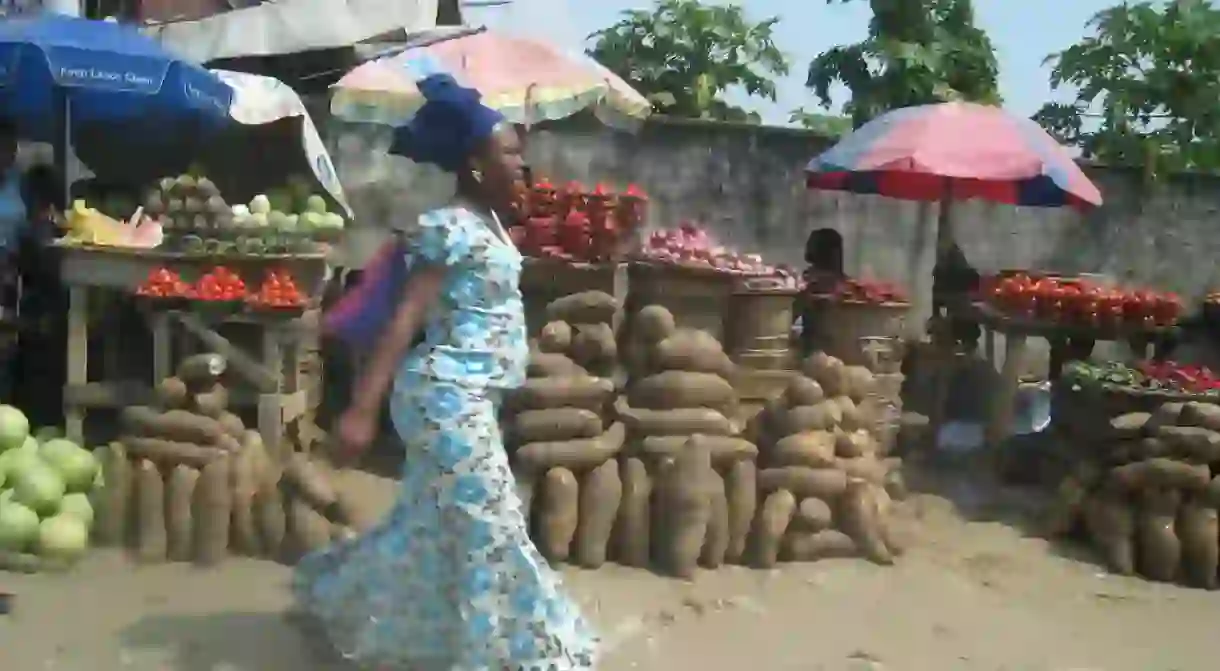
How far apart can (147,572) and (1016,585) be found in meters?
3.69

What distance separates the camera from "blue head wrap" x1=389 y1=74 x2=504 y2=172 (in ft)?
11.0

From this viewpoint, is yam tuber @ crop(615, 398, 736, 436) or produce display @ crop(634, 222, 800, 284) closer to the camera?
yam tuber @ crop(615, 398, 736, 436)

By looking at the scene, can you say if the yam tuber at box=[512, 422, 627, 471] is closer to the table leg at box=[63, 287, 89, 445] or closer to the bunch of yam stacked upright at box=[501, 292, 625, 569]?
the bunch of yam stacked upright at box=[501, 292, 625, 569]

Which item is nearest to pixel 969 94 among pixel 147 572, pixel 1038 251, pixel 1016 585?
pixel 1038 251

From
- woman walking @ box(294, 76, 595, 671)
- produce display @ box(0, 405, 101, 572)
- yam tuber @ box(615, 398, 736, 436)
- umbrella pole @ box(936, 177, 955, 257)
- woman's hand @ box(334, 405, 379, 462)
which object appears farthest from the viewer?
umbrella pole @ box(936, 177, 955, 257)

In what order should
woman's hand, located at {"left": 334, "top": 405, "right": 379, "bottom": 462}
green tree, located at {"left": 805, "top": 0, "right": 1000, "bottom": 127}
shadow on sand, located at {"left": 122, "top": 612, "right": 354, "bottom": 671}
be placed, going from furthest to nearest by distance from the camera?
1. green tree, located at {"left": 805, "top": 0, "right": 1000, "bottom": 127}
2. shadow on sand, located at {"left": 122, "top": 612, "right": 354, "bottom": 671}
3. woman's hand, located at {"left": 334, "top": 405, "right": 379, "bottom": 462}

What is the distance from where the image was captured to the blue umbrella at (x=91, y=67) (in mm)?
5480

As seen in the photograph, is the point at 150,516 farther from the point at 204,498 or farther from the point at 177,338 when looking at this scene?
the point at 177,338

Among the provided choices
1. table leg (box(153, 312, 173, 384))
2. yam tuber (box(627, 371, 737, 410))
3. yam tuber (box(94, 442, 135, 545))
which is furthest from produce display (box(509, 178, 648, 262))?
yam tuber (box(94, 442, 135, 545))

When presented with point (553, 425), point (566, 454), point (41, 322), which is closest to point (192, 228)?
point (41, 322)

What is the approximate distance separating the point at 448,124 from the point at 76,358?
3.28 m

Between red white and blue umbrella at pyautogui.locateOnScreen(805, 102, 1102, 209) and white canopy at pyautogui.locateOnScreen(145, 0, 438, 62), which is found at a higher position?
white canopy at pyautogui.locateOnScreen(145, 0, 438, 62)

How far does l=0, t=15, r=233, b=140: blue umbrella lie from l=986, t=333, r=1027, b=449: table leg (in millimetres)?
4895

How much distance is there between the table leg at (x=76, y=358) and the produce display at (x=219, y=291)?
1.04 feet
